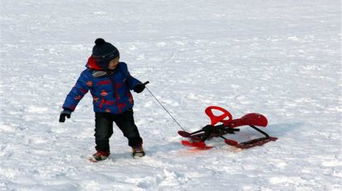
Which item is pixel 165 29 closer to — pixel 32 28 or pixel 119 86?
pixel 32 28

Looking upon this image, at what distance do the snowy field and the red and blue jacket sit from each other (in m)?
0.63

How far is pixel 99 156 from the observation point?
6023 millimetres

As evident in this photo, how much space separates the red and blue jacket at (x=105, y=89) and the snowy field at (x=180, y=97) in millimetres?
633

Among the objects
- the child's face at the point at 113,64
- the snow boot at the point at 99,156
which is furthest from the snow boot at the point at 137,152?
the child's face at the point at 113,64

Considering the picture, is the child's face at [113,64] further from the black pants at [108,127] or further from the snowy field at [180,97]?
the snowy field at [180,97]

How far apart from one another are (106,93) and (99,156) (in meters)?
0.72

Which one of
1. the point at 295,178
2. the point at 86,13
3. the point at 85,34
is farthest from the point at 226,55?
the point at 86,13

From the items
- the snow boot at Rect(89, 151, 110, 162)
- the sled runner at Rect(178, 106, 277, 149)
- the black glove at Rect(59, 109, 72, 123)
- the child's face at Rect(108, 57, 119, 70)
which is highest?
the child's face at Rect(108, 57, 119, 70)

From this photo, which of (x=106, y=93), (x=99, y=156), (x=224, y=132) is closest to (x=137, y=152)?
(x=99, y=156)

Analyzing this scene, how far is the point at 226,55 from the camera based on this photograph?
1362cm

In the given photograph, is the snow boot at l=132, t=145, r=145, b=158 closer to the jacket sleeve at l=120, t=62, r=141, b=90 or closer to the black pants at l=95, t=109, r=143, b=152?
the black pants at l=95, t=109, r=143, b=152

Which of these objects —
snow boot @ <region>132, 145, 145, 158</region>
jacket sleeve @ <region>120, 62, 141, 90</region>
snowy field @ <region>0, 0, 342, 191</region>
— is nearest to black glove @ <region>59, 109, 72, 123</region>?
snowy field @ <region>0, 0, 342, 191</region>

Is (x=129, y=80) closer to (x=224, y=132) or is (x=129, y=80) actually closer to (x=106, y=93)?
(x=106, y=93)

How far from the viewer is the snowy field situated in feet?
18.1
